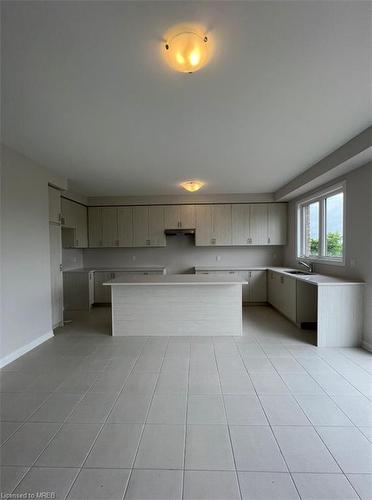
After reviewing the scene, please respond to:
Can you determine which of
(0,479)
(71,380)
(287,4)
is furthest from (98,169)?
(0,479)

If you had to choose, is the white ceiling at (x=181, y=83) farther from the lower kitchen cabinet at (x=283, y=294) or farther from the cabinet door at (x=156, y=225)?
the cabinet door at (x=156, y=225)

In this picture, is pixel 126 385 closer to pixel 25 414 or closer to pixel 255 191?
pixel 25 414

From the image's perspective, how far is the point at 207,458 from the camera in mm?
1565

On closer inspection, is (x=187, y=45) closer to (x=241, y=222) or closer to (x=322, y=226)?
(x=322, y=226)

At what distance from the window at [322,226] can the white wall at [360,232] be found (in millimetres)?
164

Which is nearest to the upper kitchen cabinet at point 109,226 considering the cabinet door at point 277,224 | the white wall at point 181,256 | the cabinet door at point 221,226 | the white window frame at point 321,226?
the white wall at point 181,256

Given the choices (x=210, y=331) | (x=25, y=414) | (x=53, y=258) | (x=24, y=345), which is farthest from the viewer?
(x=53, y=258)

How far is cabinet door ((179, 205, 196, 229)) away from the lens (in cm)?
591

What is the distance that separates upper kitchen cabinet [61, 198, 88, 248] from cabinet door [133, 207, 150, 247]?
119 centimetres

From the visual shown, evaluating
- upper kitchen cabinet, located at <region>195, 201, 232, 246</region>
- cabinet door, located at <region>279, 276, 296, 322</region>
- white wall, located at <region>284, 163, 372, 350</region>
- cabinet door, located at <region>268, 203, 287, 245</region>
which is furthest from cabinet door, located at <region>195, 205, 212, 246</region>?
white wall, located at <region>284, 163, 372, 350</region>

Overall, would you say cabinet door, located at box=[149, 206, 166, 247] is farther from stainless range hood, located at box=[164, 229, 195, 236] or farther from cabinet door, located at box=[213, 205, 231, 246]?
cabinet door, located at box=[213, 205, 231, 246]

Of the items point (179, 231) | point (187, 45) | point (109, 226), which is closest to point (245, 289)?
point (179, 231)

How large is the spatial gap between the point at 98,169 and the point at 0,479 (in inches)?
143

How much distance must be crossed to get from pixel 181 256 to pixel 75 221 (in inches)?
104
